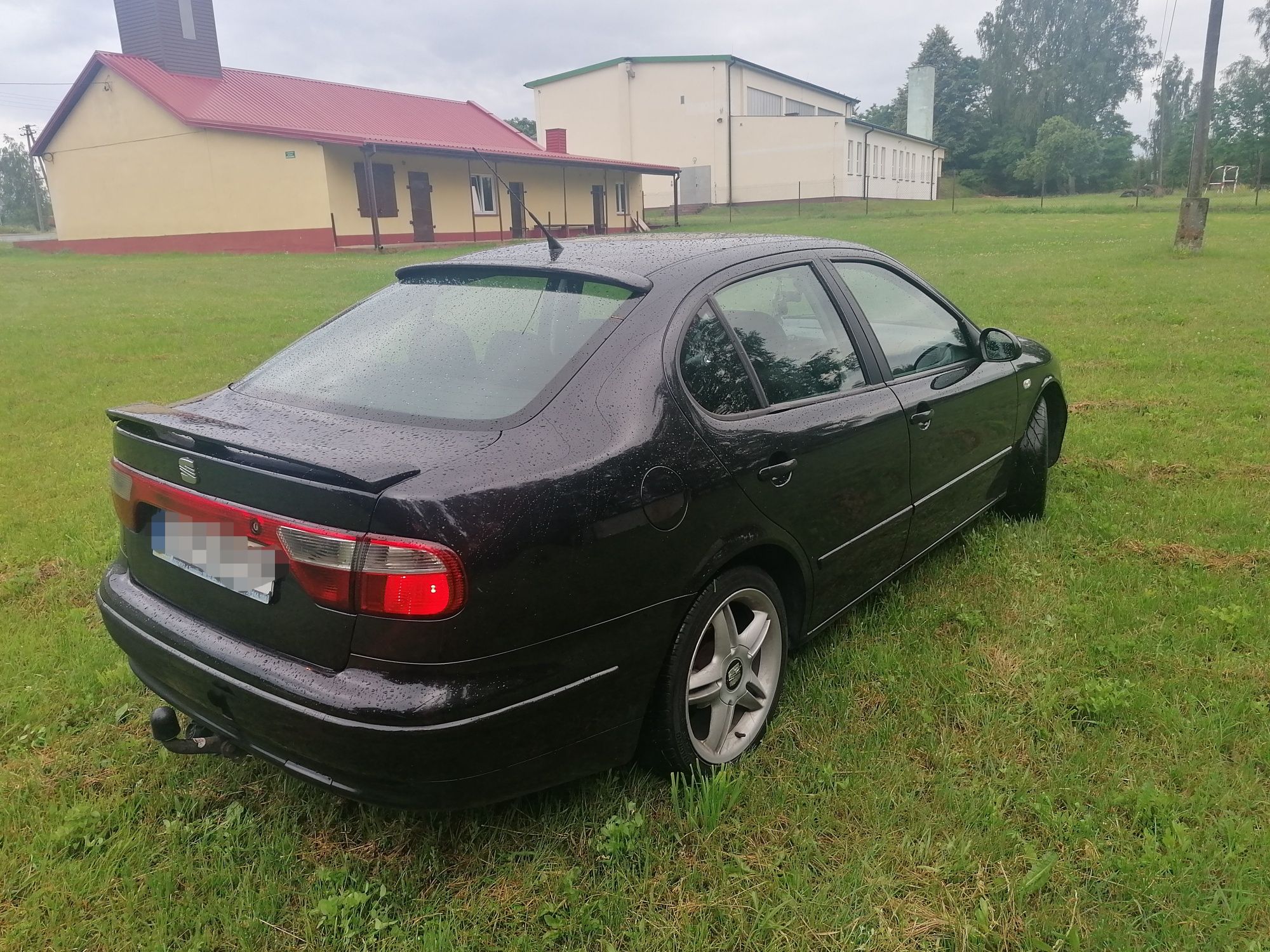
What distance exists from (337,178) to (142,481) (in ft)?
95.0

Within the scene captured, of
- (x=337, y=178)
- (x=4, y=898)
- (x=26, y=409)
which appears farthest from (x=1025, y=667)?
(x=337, y=178)

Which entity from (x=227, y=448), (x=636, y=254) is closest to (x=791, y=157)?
(x=636, y=254)

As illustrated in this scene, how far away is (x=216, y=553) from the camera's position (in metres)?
2.26

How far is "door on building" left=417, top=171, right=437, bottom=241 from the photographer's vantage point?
31531 mm

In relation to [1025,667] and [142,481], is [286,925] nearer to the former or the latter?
[142,481]

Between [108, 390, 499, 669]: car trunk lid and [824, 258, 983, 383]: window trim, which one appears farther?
[824, 258, 983, 383]: window trim

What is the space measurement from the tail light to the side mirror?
9.80ft

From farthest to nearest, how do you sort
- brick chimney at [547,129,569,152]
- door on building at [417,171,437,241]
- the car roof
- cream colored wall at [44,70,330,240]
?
1. brick chimney at [547,129,569,152]
2. door on building at [417,171,437,241]
3. cream colored wall at [44,70,330,240]
4. the car roof

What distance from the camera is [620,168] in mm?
38031

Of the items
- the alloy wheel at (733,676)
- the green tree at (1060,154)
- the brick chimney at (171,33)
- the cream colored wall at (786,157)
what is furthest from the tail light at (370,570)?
the green tree at (1060,154)

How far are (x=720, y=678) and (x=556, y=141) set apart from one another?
39.5 meters

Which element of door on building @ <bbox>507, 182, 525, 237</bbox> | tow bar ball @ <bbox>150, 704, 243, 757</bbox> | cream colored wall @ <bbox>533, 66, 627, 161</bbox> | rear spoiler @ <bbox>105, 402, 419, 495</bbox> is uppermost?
cream colored wall @ <bbox>533, 66, 627, 161</bbox>

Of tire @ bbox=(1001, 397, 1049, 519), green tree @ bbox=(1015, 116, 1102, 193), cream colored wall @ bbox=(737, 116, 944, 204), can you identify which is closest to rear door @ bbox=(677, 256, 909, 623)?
tire @ bbox=(1001, 397, 1049, 519)

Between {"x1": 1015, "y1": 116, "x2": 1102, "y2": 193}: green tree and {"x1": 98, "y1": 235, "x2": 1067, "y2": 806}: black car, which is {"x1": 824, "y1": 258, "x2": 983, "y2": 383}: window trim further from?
{"x1": 1015, "y1": 116, "x2": 1102, "y2": 193}: green tree
